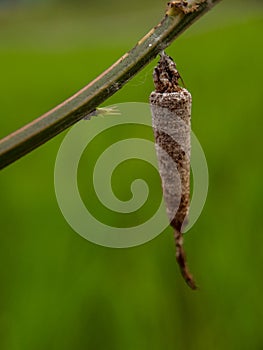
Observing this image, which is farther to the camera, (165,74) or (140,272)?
(140,272)

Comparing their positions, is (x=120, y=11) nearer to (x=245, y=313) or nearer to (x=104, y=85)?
(x=245, y=313)

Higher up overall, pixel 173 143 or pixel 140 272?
pixel 173 143

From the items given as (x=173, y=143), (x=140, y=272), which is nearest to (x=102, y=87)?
(x=173, y=143)

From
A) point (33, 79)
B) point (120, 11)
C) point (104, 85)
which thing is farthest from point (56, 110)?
point (120, 11)

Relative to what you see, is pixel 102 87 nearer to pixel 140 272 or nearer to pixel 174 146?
pixel 174 146

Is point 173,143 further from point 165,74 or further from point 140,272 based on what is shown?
point 140,272

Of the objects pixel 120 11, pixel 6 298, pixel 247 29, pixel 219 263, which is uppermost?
pixel 120 11

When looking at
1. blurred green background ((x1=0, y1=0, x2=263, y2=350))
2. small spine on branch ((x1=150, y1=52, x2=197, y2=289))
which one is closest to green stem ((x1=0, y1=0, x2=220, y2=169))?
small spine on branch ((x1=150, y1=52, x2=197, y2=289))
